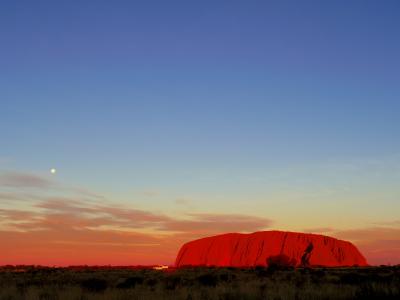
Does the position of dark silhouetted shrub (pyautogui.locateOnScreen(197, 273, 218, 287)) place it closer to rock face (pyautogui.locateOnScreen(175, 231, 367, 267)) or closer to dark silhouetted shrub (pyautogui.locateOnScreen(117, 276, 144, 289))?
dark silhouetted shrub (pyautogui.locateOnScreen(117, 276, 144, 289))

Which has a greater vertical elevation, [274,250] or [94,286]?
[274,250]

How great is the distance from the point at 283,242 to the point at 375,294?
148m

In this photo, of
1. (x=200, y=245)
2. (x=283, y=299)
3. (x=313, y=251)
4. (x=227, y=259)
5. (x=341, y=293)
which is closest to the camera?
(x=283, y=299)

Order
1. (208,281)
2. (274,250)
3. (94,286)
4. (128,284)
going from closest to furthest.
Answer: (94,286) → (128,284) → (208,281) → (274,250)

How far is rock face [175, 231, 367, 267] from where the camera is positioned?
156 metres

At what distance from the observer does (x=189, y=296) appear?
18.3 meters

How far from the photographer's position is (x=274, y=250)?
160m

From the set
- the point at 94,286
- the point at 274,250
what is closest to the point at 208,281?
the point at 94,286

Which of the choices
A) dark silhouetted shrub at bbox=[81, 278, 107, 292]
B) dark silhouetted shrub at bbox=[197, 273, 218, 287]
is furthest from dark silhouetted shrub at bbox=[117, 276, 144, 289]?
dark silhouetted shrub at bbox=[197, 273, 218, 287]

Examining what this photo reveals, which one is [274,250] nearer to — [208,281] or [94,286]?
[208,281]

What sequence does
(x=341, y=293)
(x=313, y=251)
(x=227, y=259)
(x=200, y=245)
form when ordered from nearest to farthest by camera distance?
(x=341, y=293), (x=313, y=251), (x=227, y=259), (x=200, y=245)

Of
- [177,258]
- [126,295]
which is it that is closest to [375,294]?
[126,295]

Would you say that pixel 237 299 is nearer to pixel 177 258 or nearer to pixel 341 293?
pixel 341 293

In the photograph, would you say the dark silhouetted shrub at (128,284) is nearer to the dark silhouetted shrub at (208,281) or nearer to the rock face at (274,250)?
the dark silhouetted shrub at (208,281)
